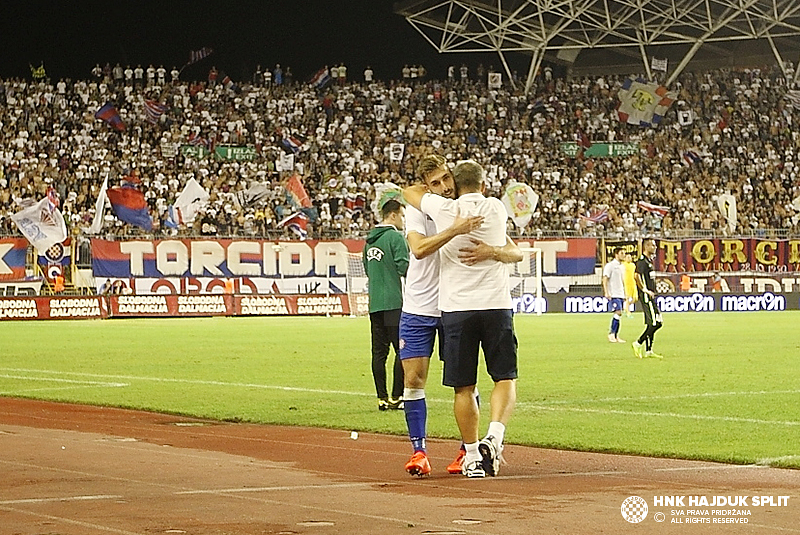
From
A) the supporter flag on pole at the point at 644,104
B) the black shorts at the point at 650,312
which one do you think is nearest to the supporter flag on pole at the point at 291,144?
the supporter flag on pole at the point at 644,104

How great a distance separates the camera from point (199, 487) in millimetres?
8453

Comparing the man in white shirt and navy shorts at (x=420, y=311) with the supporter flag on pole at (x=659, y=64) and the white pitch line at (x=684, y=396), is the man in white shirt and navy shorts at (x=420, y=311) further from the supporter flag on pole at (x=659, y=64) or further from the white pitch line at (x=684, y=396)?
the supporter flag on pole at (x=659, y=64)

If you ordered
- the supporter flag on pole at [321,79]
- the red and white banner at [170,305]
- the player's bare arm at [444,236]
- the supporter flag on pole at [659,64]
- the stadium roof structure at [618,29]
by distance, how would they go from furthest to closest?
the supporter flag on pole at [659,64] < the supporter flag on pole at [321,79] < the stadium roof structure at [618,29] < the red and white banner at [170,305] < the player's bare arm at [444,236]

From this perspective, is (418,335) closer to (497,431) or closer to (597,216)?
(497,431)

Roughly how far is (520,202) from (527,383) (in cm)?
3112

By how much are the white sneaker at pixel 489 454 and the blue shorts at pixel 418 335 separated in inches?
31.7

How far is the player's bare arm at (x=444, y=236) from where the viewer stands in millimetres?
8734

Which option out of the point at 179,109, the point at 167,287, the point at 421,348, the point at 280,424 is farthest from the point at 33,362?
the point at 179,109

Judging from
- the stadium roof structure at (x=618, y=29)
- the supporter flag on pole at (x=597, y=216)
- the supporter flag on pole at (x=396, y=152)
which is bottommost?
the supporter flag on pole at (x=597, y=216)

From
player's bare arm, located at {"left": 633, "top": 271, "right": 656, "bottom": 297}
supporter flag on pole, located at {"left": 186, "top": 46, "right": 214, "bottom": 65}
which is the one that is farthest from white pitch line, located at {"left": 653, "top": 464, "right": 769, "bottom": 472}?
supporter flag on pole, located at {"left": 186, "top": 46, "right": 214, "bottom": 65}

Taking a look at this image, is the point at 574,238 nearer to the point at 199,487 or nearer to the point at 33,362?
the point at 33,362

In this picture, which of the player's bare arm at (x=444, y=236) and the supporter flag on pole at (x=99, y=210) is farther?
the supporter flag on pole at (x=99, y=210)

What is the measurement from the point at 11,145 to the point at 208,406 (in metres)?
37.9

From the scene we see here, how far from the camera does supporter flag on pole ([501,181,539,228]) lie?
48.3m
